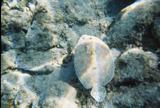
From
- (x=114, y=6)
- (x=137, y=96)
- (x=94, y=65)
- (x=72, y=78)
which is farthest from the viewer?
(x=114, y=6)

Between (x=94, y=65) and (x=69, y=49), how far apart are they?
74 cm

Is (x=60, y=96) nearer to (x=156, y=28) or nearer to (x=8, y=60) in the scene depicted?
(x=8, y=60)

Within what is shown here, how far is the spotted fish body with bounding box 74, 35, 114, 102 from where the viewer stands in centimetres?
364

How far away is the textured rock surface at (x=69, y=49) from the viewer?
3621mm

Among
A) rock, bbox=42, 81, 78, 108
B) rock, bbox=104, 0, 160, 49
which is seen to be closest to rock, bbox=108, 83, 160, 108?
rock, bbox=42, 81, 78, 108

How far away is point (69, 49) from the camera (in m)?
4.32

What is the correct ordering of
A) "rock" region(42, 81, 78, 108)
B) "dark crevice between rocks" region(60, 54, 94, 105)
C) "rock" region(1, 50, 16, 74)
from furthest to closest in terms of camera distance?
"rock" region(1, 50, 16, 74) < "dark crevice between rocks" region(60, 54, 94, 105) < "rock" region(42, 81, 78, 108)

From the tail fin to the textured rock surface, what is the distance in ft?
0.33

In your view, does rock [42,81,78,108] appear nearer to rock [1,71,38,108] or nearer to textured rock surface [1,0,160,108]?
textured rock surface [1,0,160,108]

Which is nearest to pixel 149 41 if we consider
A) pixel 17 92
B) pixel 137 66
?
pixel 137 66

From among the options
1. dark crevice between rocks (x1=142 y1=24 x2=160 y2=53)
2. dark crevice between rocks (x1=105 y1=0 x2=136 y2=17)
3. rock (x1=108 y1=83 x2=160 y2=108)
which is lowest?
rock (x1=108 y1=83 x2=160 y2=108)

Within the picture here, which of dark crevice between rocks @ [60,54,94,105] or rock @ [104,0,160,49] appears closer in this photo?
dark crevice between rocks @ [60,54,94,105]

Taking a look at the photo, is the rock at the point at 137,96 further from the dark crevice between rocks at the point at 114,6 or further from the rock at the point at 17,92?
the dark crevice between rocks at the point at 114,6

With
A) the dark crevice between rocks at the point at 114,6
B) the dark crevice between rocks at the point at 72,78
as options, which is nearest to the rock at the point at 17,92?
the dark crevice between rocks at the point at 72,78
